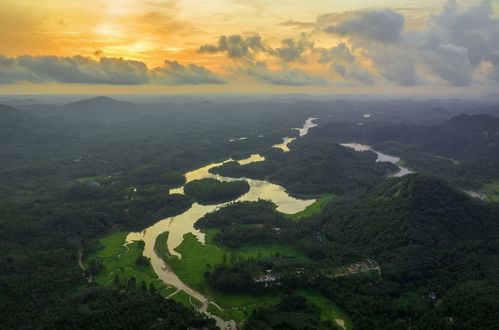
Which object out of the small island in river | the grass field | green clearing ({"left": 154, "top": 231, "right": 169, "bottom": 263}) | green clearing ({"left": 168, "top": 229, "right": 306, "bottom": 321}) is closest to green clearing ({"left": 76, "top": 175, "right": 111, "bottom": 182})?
the small island in river

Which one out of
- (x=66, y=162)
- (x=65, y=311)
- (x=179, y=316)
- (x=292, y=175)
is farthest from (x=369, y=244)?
(x=66, y=162)

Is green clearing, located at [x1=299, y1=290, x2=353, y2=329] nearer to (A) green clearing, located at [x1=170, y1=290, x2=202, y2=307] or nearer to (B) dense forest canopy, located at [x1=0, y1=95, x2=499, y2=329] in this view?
(B) dense forest canopy, located at [x1=0, y1=95, x2=499, y2=329]

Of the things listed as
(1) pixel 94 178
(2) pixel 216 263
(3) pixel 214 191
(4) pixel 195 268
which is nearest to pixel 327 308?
(2) pixel 216 263

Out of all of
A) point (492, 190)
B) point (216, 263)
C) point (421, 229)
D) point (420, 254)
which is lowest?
point (216, 263)

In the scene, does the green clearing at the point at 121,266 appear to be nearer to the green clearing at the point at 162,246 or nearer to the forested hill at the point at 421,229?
the green clearing at the point at 162,246

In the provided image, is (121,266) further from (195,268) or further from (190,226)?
(190,226)
